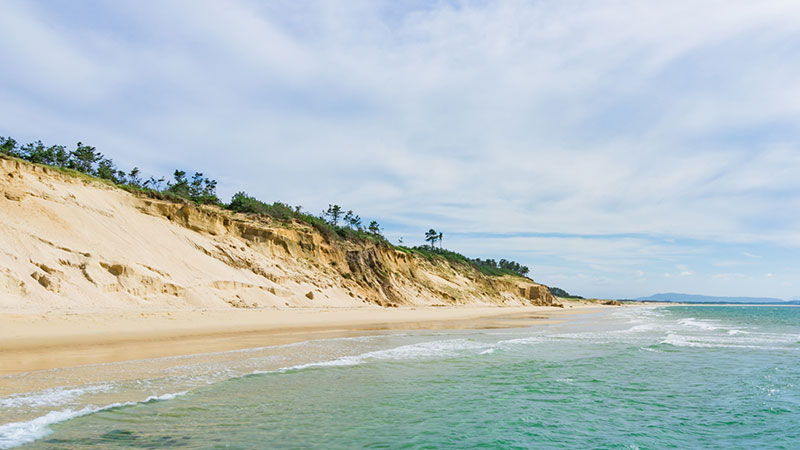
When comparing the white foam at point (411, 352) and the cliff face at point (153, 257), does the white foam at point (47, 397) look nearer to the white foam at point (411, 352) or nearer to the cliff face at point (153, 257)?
the white foam at point (411, 352)

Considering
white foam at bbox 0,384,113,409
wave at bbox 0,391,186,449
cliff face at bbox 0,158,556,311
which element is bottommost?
wave at bbox 0,391,186,449

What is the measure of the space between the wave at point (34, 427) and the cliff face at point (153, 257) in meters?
11.6

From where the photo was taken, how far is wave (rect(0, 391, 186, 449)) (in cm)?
583

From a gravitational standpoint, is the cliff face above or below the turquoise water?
above

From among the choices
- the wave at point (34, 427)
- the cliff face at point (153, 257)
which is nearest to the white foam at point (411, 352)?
the wave at point (34, 427)

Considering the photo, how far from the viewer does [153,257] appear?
87.3 feet

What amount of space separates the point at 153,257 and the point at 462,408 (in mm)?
23630

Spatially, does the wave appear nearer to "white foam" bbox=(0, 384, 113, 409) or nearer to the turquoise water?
the turquoise water

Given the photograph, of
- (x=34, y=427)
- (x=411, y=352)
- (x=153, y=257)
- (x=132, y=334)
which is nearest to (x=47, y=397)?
(x=34, y=427)

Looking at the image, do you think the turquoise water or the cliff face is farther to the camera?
A: the cliff face

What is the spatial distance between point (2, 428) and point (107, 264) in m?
18.2

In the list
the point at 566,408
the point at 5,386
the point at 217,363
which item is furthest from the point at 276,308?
the point at 566,408

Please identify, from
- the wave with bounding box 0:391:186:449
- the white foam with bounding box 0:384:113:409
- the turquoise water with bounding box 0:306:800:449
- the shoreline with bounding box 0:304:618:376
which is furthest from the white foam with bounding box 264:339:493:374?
the wave with bounding box 0:391:186:449

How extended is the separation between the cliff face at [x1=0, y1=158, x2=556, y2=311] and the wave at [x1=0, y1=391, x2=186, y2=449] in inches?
456
